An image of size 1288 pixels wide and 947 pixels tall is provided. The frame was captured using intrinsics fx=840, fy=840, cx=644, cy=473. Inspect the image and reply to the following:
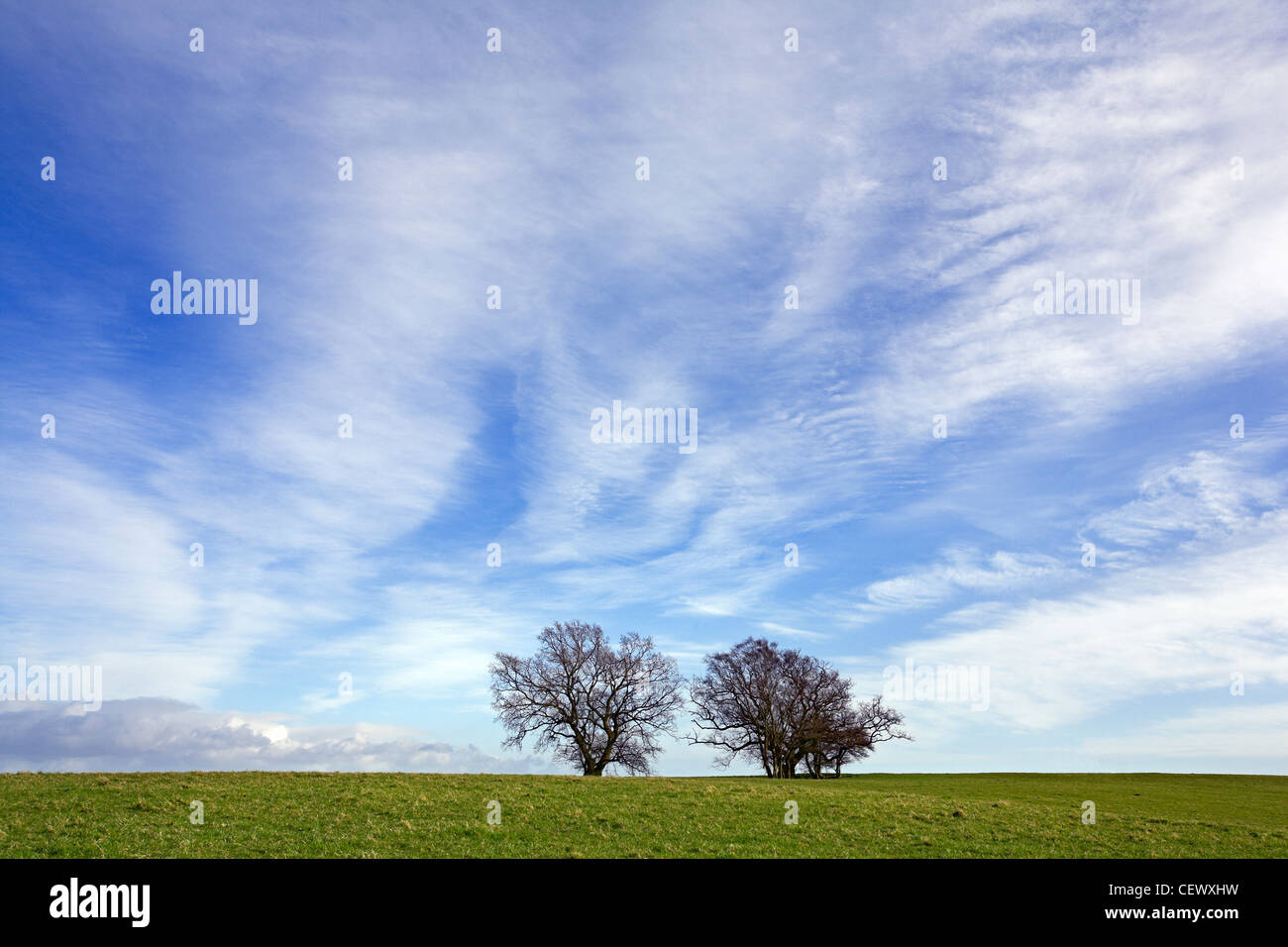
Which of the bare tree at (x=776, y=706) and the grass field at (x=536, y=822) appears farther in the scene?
the bare tree at (x=776, y=706)

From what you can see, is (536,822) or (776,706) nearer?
(536,822)

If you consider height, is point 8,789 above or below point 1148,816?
above

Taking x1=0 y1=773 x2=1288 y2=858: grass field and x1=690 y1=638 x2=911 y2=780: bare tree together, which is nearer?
x1=0 y1=773 x2=1288 y2=858: grass field

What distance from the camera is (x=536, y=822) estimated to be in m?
28.2

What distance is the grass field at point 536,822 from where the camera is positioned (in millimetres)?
24203

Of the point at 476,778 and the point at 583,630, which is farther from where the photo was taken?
the point at 583,630

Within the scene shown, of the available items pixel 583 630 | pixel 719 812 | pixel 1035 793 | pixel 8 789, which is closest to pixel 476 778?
pixel 719 812

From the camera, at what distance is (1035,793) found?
172ft

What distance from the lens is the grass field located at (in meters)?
24.2

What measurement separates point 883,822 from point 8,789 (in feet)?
114
